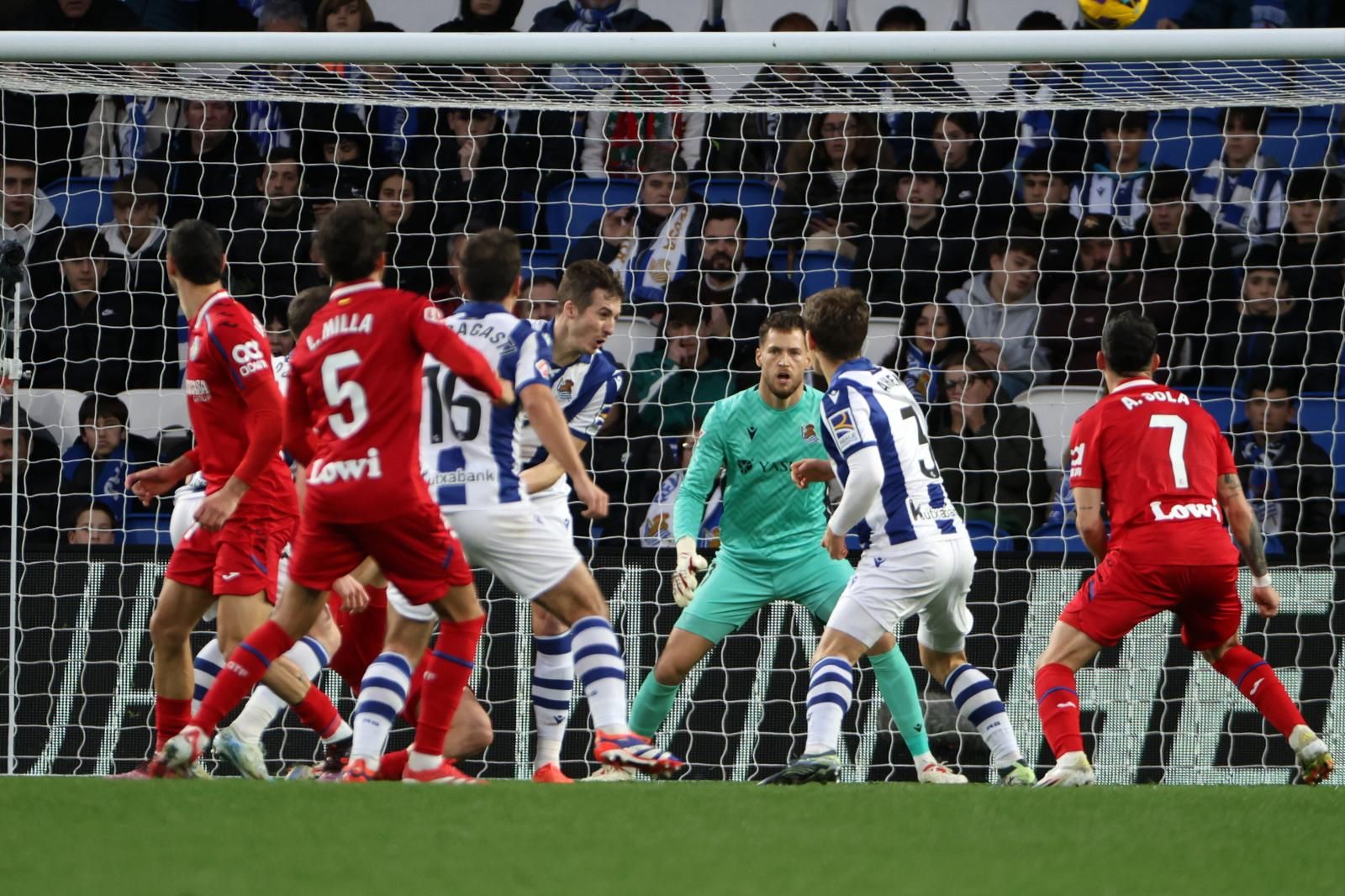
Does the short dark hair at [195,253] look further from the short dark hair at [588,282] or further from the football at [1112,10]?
the football at [1112,10]

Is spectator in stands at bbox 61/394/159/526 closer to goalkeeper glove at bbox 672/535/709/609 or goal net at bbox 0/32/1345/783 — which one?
goal net at bbox 0/32/1345/783

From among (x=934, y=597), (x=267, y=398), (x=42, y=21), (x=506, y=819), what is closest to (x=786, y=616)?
(x=934, y=597)

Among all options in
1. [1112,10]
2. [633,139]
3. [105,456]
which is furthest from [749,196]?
[105,456]

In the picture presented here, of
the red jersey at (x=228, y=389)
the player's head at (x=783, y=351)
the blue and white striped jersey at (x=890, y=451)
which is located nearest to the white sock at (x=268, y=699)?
the red jersey at (x=228, y=389)

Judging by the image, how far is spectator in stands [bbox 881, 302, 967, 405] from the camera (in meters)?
8.69

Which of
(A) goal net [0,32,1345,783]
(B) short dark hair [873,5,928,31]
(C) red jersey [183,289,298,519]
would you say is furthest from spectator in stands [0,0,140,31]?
(C) red jersey [183,289,298,519]

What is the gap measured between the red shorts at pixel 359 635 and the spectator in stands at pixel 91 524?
1.95 metres

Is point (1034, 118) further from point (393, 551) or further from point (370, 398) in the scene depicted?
point (393, 551)

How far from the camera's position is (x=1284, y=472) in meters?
8.28

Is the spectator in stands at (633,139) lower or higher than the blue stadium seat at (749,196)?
higher

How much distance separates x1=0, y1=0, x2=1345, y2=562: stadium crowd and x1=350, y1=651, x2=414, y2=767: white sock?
3.28 metres

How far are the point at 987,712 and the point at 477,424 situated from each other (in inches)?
91.2

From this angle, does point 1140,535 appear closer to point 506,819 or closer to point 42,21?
point 506,819

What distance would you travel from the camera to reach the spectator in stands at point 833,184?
31.2 feet
